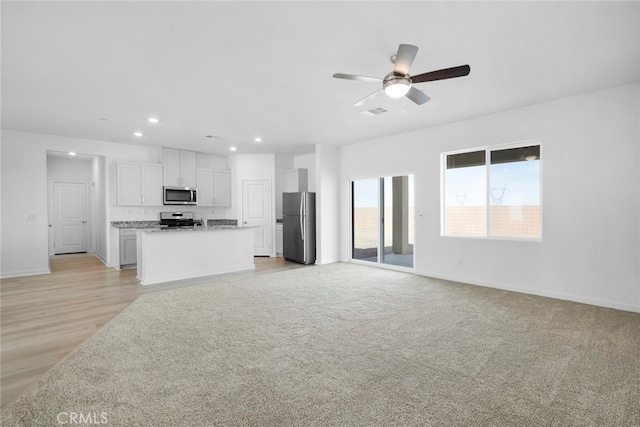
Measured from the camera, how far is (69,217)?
899cm

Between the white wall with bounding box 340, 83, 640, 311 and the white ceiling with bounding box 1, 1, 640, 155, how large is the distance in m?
0.29

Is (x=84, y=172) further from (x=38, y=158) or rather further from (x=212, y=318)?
(x=212, y=318)

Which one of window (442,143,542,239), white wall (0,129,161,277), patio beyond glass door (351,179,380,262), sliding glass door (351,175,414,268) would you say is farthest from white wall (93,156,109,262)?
window (442,143,542,239)

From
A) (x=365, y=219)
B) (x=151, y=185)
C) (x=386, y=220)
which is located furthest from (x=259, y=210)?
(x=386, y=220)

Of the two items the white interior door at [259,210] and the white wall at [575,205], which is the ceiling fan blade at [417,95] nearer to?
the white wall at [575,205]

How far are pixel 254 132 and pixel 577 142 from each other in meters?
5.02

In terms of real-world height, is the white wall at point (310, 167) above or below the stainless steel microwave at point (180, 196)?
above

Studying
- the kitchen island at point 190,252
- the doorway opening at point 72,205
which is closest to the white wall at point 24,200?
the kitchen island at point 190,252

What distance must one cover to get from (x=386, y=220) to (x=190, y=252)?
389 cm

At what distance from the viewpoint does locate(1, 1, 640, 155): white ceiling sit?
232 centimetres

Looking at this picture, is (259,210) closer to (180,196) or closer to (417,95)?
(180,196)

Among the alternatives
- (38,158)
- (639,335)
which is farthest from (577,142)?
(38,158)

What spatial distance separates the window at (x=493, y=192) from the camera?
455 cm

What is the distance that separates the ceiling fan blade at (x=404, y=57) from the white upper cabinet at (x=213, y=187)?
6284 mm
